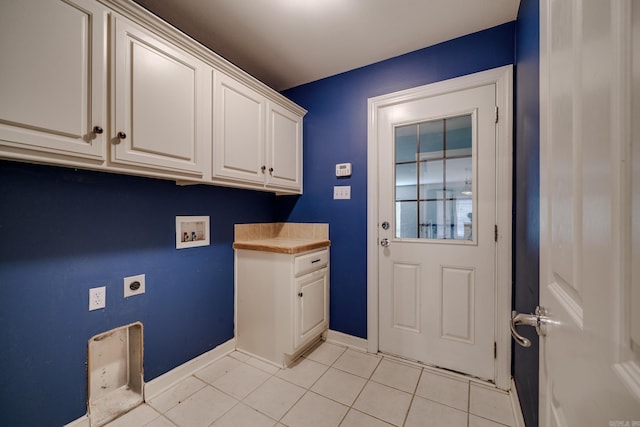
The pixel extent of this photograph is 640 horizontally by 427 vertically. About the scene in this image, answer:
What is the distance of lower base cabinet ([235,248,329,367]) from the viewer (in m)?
1.88

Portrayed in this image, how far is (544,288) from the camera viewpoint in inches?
26.3

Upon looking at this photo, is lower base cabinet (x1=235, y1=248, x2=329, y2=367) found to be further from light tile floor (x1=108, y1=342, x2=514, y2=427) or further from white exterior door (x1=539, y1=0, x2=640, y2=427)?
white exterior door (x1=539, y1=0, x2=640, y2=427)

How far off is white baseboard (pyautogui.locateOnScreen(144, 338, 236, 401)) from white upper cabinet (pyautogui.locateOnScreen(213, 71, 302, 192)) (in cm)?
138

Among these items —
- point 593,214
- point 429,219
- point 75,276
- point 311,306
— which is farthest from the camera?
point 311,306

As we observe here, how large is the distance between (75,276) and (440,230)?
7.58 ft

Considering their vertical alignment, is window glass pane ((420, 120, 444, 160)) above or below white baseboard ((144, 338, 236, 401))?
above

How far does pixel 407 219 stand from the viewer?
2.00 metres

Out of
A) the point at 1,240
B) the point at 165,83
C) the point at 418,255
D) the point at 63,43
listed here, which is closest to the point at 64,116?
the point at 63,43

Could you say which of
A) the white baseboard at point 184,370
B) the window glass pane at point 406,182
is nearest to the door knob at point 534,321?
the window glass pane at point 406,182

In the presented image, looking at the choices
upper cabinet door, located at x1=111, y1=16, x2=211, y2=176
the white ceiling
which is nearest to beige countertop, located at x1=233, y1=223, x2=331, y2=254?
upper cabinet door, located at x1=111, y1=16, x2=211, y2=176

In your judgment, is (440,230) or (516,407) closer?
(516,407)

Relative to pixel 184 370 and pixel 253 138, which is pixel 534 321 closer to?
pixel 253 138

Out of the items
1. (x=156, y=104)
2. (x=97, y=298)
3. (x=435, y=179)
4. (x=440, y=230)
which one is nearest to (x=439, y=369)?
(x=440, y=230)

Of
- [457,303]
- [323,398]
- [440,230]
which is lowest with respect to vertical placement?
[323,398]
